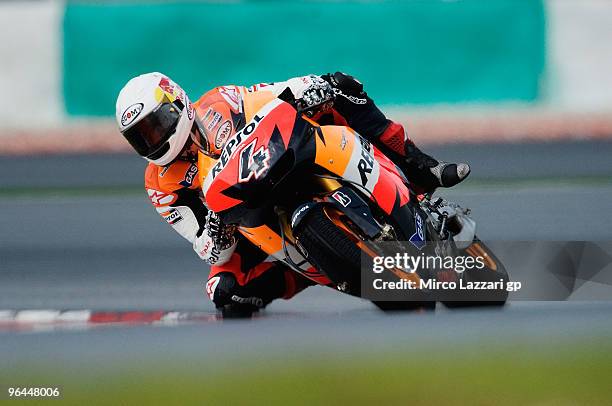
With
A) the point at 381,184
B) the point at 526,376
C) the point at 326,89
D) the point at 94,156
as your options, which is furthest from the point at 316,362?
the point at 94,156

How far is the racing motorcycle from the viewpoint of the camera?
4.34 metres

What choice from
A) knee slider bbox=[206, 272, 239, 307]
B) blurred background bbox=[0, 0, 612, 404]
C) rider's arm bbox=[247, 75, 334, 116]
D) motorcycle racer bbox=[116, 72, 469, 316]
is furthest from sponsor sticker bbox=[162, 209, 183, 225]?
blurred background bbox=[0, 0, 612, 404]

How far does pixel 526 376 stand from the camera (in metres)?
3.44

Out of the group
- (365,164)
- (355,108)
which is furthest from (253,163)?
(355,108)

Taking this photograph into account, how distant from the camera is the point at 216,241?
556 centimetres

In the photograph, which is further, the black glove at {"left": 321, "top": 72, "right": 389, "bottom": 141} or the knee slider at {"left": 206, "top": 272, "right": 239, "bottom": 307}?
the knee slider at {"left": 206, "top": 272, "right": 239, "bottom": 307}

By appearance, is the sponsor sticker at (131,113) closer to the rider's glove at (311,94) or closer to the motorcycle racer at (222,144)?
the motorcycle racer at (222,144)

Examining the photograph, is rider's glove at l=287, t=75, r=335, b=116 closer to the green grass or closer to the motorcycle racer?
the motorcycle racer

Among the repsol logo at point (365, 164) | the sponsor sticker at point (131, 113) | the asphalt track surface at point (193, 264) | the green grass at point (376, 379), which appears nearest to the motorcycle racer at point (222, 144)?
the sponsor sticker at point (131, 113)

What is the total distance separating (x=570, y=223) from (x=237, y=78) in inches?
223

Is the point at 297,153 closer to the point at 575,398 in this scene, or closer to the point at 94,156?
the point at 575,398

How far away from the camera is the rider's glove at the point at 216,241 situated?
5441 millimetres

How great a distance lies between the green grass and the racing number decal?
782 mm

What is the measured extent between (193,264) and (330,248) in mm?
3263
